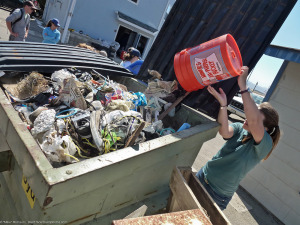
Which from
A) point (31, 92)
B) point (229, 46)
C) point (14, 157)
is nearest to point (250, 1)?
point (229, 46)

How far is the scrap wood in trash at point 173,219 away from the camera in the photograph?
103 cm

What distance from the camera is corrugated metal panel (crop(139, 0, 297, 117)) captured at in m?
2.71

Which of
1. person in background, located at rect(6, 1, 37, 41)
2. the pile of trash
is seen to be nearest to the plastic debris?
the pile of trash

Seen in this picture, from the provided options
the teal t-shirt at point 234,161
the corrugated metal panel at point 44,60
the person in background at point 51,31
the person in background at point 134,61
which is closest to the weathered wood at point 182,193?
the teal t-shirt at point 234,161

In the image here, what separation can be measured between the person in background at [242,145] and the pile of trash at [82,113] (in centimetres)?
49

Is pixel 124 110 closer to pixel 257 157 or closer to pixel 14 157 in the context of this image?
pixel 14 157

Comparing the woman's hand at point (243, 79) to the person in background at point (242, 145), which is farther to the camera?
the woman's hand at point (243, 79)

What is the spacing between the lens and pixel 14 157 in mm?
1525

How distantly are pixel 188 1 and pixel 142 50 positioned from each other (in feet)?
47.2

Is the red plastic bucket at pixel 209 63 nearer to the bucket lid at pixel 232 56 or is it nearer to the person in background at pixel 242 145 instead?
the bucket lid at pixel 232 56

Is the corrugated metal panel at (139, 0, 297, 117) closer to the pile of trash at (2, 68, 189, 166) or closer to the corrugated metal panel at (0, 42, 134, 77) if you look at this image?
the pile of trash at (2, 68, 189, 166)

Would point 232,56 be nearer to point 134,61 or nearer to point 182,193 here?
point 182,193

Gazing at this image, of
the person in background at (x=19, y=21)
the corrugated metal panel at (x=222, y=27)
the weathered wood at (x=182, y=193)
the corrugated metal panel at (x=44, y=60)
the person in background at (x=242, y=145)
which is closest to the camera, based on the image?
the weathered wood at (x=182, y=193)

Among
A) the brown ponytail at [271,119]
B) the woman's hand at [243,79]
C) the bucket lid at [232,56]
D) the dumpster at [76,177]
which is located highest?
the bucket lid at [232,56]
